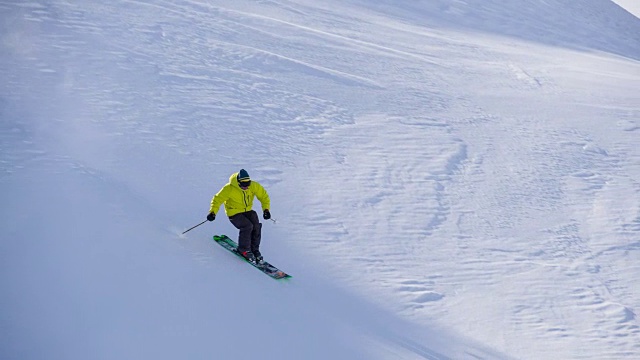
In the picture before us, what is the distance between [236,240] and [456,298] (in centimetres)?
296

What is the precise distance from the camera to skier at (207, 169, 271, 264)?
24.5 feet

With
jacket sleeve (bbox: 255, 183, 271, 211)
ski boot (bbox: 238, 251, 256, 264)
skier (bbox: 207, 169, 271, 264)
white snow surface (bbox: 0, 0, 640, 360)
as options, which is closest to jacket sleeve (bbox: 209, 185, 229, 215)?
skier (bbox: 207, 169, 271, 264)

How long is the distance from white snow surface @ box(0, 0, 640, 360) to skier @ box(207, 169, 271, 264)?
22 centimetres

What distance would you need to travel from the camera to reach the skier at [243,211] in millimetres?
7461

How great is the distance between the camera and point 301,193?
9.47 meters

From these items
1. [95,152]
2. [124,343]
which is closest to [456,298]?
[124,343]

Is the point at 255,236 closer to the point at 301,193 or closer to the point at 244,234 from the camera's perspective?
the point at 244,234

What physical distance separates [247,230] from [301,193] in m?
2.12

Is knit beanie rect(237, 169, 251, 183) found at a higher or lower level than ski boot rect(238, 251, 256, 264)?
higher

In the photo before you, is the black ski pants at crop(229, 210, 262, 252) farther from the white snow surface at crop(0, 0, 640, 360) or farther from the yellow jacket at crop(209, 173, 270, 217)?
the white snow surface at crop(0, 0, 640, 360)

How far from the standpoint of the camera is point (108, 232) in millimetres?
7246

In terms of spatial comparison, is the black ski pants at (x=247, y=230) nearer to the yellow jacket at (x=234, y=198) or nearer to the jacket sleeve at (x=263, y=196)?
the yellow jacket at (x=234, y=198)

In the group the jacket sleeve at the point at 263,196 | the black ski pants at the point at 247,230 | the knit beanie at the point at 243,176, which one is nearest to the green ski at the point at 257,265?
the black ski pants at the point at 247,230

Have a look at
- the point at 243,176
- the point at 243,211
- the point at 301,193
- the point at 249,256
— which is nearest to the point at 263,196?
the point at 243,211
